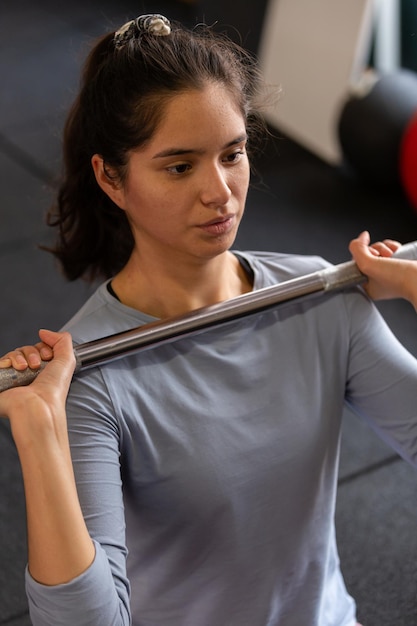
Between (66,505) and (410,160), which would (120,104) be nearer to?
(66,505)

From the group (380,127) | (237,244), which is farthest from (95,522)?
(380,127)

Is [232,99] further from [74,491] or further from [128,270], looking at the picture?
[74,491]

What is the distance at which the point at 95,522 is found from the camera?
1.29 m

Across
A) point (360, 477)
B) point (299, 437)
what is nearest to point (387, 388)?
point (299, 437)

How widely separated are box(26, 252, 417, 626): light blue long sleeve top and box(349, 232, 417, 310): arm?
0.11 feet

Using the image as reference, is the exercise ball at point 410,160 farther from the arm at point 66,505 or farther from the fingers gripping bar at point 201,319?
the arm at point 66,505

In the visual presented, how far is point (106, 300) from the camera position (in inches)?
61.5

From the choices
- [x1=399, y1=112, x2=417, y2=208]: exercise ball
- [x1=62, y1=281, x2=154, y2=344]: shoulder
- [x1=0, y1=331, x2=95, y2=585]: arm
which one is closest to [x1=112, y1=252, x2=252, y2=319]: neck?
[x1=62, y1=281, x2=154, y2=344]: shoulder

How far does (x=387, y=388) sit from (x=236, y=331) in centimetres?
26

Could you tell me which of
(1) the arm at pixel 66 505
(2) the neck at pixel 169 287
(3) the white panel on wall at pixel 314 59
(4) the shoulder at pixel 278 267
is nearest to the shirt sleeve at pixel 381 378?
(4) the shoulder at pixel 278 267

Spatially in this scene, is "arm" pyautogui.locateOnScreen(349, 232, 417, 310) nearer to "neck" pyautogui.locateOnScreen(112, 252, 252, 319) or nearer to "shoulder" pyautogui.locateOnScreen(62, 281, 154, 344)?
"neck" pyautogui.locateOnScreen(112, 252, 252, 319)

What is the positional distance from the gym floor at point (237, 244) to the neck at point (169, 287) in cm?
43

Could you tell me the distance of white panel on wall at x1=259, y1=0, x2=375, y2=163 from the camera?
167 inches

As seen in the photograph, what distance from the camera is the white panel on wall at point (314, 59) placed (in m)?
4.25
